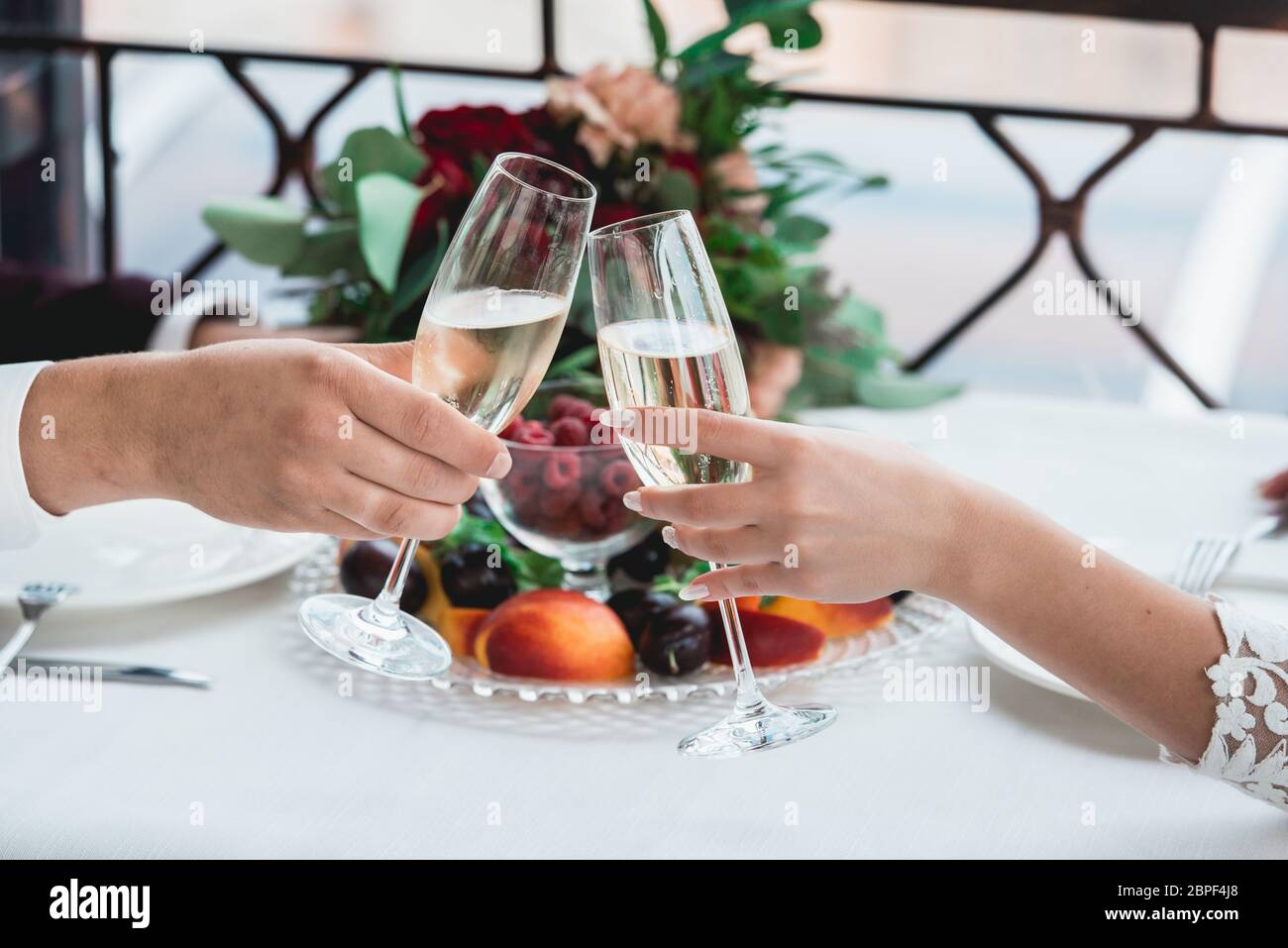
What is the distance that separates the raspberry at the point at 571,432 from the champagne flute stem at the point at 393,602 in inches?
6.5

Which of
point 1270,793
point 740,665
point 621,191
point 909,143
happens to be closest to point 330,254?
point 621,191

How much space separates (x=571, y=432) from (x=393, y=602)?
20cm

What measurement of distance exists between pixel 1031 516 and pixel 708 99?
852 millimetres

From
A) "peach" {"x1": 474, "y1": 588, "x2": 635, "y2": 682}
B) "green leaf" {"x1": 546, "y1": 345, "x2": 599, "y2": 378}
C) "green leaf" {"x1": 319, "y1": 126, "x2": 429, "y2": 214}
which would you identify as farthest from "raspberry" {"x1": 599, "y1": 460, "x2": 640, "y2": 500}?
"green leaf" {"x1": 319, "y1": 126, "x2": 429, "y2": 214}

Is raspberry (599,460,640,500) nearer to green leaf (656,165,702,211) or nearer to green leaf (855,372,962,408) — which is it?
green leaf (656,165,702,211)

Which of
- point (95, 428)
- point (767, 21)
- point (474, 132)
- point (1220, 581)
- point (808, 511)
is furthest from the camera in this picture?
point (767, 21)

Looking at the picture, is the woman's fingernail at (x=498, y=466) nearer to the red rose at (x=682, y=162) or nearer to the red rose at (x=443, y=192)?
the red rose at (x=443, y=192)

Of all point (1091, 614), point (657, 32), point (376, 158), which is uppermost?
point (657, 32)

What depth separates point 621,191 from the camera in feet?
4.66

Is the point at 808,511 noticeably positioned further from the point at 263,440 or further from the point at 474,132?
the point at 474,132

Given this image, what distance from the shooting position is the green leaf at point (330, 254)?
1401mm

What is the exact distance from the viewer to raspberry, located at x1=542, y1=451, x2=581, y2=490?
100cm

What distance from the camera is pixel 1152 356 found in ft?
6.64

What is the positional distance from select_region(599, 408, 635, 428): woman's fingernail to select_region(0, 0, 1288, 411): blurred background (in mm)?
805
